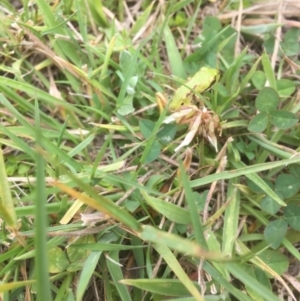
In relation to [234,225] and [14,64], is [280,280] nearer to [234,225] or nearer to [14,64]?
[234,225]

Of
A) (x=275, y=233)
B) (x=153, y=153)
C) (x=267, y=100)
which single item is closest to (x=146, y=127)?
(x=153, y=153)

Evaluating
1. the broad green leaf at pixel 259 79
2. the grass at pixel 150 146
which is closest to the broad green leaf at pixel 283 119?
the grass at pixel 150 146

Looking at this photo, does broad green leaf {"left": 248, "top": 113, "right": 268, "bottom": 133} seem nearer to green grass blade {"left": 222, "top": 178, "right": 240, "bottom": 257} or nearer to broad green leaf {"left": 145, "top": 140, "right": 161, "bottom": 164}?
green grass blade {"left": 222, "top": 178, "right": 240, "bottom": 257}

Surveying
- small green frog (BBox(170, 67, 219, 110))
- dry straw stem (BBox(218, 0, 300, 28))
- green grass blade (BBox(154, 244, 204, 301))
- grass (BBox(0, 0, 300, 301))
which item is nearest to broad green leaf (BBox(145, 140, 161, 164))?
grass (BBox(0, 0, 300, 301))

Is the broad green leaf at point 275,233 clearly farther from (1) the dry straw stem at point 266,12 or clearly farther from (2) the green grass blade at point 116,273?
(1) the dry straw stem at point 266,12

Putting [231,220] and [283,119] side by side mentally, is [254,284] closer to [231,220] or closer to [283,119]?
[231,220]

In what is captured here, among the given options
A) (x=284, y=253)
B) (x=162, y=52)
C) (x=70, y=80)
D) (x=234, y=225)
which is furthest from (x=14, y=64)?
(x=284, y=253)
